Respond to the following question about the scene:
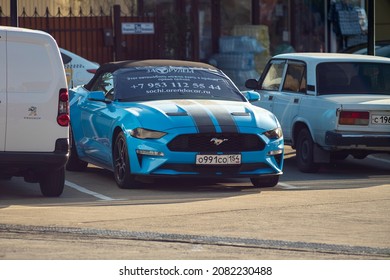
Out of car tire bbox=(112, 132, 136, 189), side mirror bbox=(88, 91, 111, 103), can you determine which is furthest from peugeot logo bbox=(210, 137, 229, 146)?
side mirror bbox=(88, 91, 111, 103)

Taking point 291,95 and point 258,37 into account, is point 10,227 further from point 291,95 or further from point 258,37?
point 258,37

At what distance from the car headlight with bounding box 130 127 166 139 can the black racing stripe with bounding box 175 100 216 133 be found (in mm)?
417

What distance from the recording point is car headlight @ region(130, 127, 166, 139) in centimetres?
1396

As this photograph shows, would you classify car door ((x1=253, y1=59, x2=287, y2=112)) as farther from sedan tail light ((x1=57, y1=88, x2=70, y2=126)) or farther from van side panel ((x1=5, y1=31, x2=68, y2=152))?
van side panel ((x1=5, y1=31, x2=68, y2=152))

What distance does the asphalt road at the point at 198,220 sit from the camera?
9.77m

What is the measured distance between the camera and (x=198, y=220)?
11633 mm

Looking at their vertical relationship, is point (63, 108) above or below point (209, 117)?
above

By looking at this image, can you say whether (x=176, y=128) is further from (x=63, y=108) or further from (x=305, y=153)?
(x=305, y=153)

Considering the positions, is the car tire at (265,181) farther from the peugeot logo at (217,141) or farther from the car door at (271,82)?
the car door at (271,82)

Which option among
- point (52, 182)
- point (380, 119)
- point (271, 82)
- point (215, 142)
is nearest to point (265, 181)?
point (215, 142)

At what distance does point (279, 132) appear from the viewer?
47.9 ft

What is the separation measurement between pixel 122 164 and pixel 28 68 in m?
1.91

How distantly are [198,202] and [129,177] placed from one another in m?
1.36

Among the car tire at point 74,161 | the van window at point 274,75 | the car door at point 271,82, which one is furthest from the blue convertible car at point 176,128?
the van window at point 274,75
